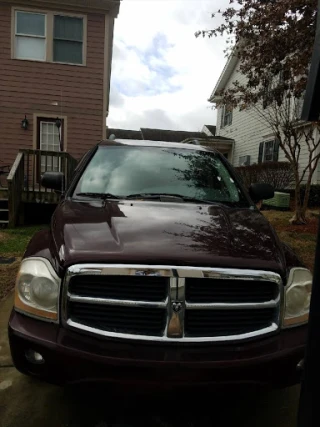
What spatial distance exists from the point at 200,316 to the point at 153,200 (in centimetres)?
A: 118

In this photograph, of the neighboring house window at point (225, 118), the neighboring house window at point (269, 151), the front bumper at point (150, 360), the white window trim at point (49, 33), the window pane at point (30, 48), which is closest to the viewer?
the front bumper at point (150, 360)

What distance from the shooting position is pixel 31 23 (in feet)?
37.1

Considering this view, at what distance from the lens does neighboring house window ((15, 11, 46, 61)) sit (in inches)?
443

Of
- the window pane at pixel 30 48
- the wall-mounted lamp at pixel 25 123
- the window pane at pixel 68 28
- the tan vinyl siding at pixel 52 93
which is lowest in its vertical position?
the wall-mounted lamp at pixel 25 123

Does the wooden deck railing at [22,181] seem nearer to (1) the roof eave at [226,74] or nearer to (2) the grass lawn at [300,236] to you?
(2) the grass lawn at [300,236]

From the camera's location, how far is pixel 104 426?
204cm

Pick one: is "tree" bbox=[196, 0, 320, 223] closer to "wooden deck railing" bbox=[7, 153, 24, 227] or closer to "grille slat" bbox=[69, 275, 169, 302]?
"wooden deck railing" bbox=[7, 153, 24, 227]

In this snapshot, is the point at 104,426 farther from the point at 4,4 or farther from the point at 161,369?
the point at 4,4

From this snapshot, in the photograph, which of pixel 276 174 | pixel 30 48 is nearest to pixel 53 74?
pixel 30 48

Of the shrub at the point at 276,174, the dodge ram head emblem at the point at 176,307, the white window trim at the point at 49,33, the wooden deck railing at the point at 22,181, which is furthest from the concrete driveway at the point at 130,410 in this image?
the shrub at the point at 276,174

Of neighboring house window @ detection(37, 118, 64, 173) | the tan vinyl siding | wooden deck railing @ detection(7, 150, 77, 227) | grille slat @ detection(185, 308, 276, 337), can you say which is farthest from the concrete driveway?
the tan vinyl siding

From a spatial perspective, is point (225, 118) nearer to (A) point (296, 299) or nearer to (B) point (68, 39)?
(B) point (68, 39)

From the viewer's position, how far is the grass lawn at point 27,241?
4570 millimetres

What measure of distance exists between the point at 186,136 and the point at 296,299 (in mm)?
34996
